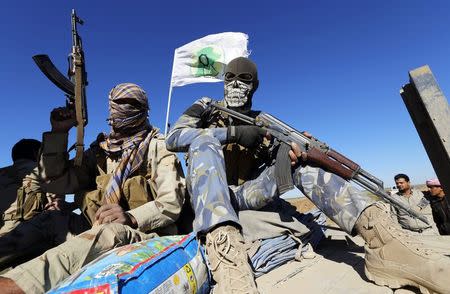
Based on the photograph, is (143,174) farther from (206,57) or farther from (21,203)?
(206,57)

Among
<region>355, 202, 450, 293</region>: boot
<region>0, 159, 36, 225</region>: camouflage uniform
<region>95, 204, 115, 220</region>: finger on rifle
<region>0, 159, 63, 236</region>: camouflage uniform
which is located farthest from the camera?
<region>0, 159, 36, 225</region>: camouflage uniform

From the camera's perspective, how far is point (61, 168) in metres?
2.84

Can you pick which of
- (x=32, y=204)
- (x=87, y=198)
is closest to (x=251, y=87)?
(x=87, y=198)

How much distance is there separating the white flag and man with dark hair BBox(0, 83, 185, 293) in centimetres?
457

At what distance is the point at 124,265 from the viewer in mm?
1246

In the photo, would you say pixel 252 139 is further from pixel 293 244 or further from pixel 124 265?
pixel 124 265

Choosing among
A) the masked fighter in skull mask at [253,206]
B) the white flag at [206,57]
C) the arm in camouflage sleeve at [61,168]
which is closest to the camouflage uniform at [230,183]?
the masked fighter in skull mask at [253,206]

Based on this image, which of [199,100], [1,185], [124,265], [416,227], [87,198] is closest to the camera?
[124,265]

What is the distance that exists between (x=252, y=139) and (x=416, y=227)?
Answer: 5.89 ft

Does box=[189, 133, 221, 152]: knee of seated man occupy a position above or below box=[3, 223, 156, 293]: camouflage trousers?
above

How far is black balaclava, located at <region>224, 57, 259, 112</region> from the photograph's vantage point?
3.34m

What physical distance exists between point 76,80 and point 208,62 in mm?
5406

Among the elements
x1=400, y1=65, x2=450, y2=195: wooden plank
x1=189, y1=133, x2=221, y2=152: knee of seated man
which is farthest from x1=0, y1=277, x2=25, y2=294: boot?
x1=400, y1=65, x2=450, y2=195: wooden plank

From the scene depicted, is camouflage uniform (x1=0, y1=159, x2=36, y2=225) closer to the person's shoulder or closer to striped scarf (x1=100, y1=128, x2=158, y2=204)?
the person's shoulder
